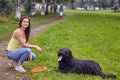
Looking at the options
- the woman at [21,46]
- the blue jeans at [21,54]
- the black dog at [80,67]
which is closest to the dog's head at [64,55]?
the black dog at [80,67]

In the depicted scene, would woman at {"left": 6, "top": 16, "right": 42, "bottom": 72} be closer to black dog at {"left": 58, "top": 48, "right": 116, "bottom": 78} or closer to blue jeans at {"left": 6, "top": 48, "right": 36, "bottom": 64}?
blue jeans at {"left": 6, "top": 48, "right": 36, "bottom": 64}

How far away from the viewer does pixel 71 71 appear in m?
9.11

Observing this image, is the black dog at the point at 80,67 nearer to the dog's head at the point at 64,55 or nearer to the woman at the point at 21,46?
the dog's head at the point at 64,55

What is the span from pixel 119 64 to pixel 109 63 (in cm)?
35

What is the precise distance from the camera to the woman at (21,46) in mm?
9227

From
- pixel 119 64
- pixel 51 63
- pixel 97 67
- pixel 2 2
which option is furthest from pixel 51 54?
pixel 2 2

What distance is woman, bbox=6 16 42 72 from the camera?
923cm

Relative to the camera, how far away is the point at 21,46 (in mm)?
9492

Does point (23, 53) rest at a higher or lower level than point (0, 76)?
higher

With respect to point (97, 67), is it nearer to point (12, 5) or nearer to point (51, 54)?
point (51, 54)

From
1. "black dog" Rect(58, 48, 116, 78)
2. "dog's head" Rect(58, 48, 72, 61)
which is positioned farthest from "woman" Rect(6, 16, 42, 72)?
"black dog" Rect(58, 48, 116, 78)

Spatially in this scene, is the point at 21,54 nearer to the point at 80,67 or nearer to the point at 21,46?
the point at 21,46

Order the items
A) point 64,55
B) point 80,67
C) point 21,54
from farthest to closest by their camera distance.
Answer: point 21,54 → point 80,67 → point 64,55

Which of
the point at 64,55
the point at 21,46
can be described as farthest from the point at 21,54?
the point at 64,55
